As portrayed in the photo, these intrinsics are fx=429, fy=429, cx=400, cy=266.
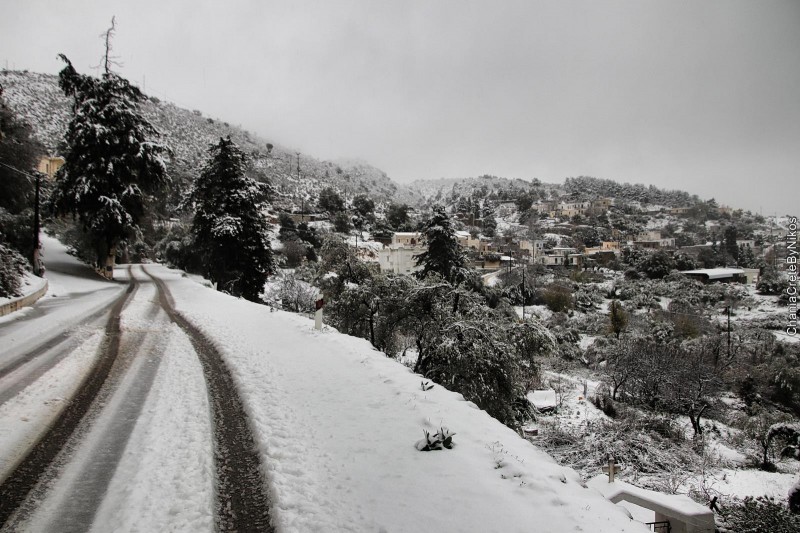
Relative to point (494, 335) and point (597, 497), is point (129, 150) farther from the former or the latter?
point (597, 497)

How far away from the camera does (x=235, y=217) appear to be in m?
24.5

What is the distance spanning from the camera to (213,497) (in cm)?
372

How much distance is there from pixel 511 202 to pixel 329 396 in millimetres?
147039

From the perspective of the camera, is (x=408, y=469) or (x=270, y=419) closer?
(x=408, y=469)

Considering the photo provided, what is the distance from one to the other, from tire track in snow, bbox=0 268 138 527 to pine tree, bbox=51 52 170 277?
1870cm

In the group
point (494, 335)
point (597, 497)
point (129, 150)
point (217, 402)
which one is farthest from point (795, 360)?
point (129, 150)

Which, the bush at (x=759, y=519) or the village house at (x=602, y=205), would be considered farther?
the village house at (x=602, y=205)

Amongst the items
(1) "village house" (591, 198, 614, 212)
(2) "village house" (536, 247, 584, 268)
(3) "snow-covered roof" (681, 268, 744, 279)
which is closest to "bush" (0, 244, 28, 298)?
(3) "snow-covered roof" (681, 268, 744, 279)

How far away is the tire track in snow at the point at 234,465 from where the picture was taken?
11.5 ft

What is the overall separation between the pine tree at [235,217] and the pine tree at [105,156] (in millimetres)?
2769

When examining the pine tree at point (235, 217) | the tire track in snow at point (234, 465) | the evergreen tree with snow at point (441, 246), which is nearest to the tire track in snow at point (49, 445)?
the tire track in snow at point (234, 465)

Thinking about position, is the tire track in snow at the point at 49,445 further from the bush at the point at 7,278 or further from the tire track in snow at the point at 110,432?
the bush at the point at 7,278

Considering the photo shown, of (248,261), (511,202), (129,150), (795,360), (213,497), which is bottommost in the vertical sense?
(795,360)

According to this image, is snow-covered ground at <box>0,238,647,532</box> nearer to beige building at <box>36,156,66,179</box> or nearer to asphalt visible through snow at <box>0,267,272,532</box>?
asphalt visible through snow at <box>0,267,272,532</box>
